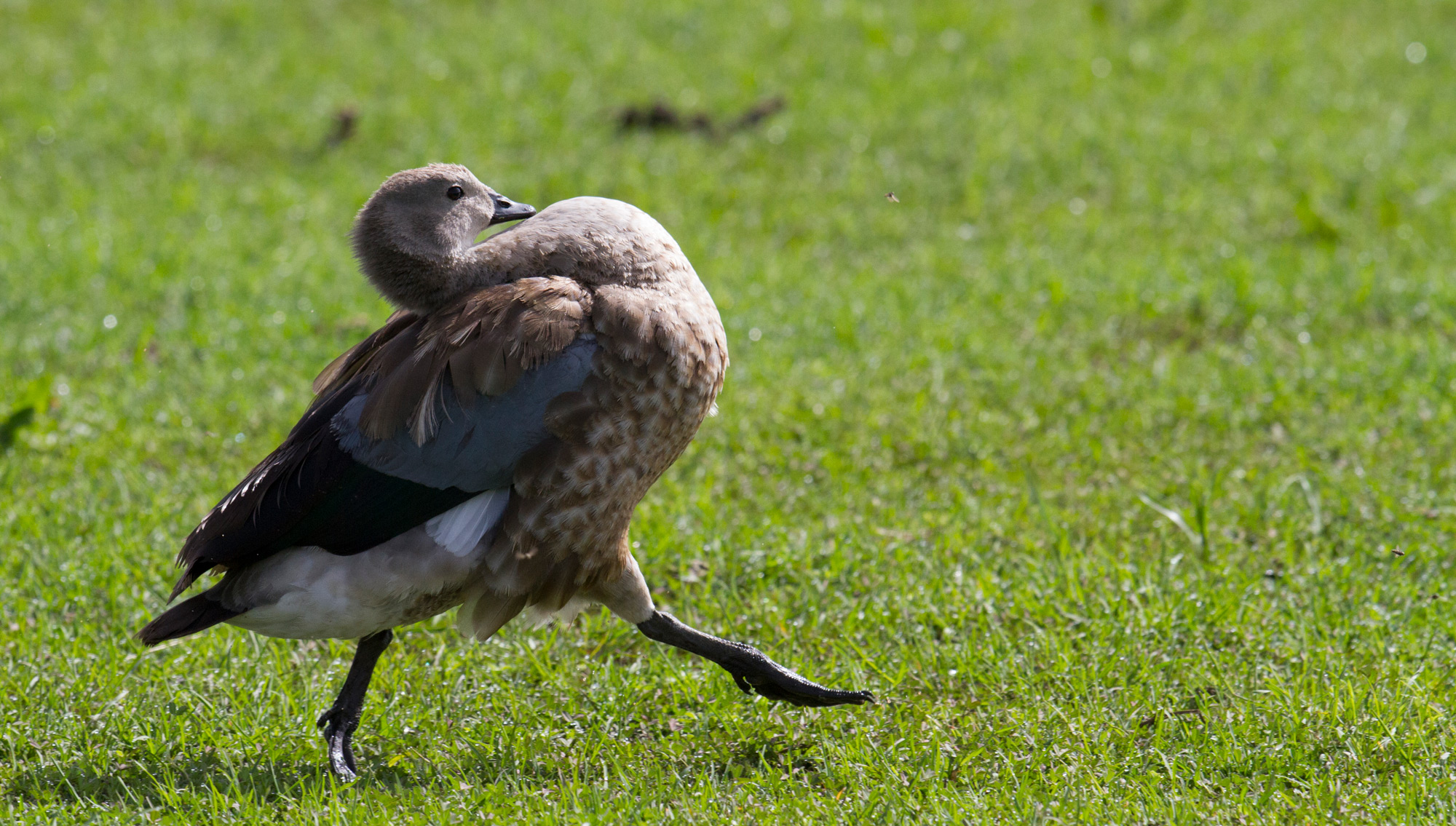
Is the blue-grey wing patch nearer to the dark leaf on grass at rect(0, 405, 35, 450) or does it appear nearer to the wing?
the wing

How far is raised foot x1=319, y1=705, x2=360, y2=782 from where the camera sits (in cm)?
401

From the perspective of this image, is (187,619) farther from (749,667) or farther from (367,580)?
(749,667)

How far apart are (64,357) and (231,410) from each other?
108cm

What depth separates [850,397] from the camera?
6.57 meters

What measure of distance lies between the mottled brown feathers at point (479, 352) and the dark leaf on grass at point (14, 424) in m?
2.55

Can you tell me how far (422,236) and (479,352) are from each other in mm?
422

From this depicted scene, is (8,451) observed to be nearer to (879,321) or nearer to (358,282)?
(358,282)

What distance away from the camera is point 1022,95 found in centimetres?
1009

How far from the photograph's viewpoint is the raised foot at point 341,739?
4.01 m

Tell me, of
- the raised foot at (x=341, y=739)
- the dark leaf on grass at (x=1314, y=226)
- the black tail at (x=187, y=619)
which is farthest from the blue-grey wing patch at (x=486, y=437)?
the dark leaf on grass at (x=1314, y=226)

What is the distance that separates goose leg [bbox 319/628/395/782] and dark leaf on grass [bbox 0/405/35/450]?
2.43 meters

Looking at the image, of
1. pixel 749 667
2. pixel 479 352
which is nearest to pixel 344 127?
pixel 479 352

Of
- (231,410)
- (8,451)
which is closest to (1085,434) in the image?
(231,410)

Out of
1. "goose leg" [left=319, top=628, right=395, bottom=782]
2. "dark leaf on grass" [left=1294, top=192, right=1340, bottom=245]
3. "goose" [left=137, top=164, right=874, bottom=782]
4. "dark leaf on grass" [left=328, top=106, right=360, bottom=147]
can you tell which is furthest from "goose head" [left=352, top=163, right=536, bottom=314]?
"dark leaf on grass" [left=328, top=106, right=360, bottom=147]
